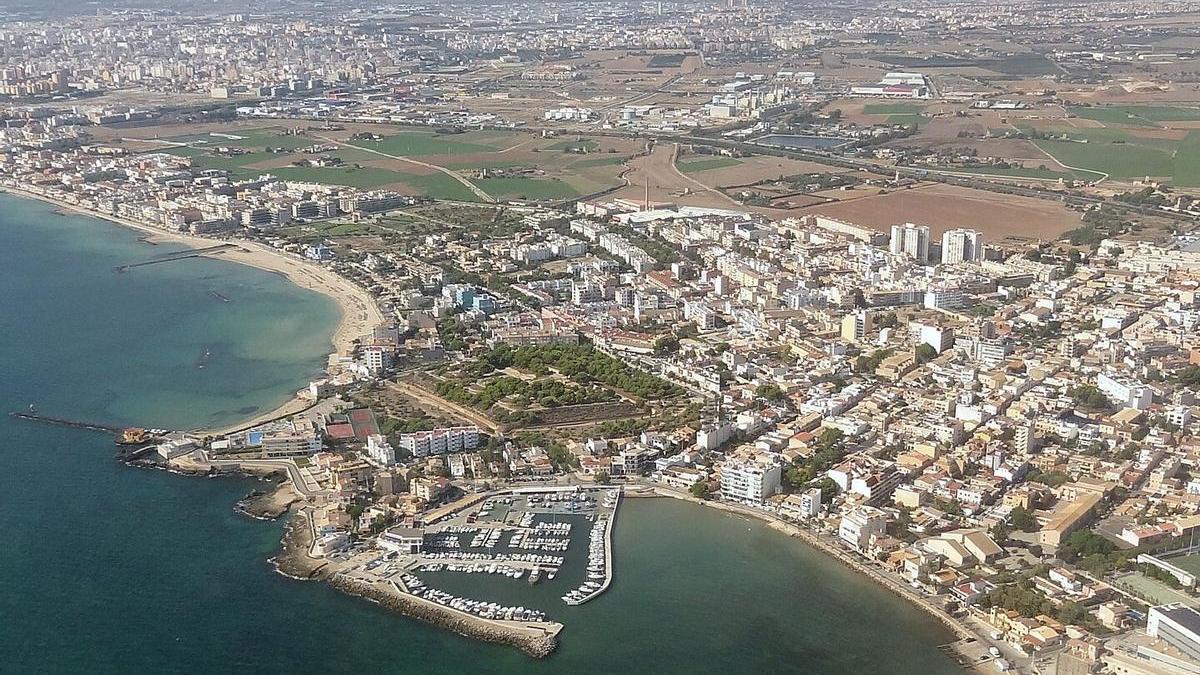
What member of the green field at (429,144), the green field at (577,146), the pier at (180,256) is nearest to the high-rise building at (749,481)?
the pier at (180,256)

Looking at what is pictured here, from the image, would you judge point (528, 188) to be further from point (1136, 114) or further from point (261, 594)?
point (261, 594)

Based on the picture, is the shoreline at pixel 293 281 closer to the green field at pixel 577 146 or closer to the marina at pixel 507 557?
the marina at pixel 507 557

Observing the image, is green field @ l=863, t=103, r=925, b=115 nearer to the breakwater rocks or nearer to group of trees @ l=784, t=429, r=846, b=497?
group of trees @ l=784, t=429, r=846, b=497

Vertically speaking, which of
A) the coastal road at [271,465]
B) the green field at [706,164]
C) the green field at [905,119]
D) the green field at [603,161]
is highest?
the green field at [905,119]

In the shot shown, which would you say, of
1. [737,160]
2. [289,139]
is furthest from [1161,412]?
[289,139]

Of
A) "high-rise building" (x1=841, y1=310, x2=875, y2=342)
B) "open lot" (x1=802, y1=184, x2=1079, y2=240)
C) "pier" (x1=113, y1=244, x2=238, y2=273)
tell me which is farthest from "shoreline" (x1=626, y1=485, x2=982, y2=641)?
"pier" (x1=113, y1=244, x2=238, y2=273)

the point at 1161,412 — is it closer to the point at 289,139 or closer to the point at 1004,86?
the point at 289,139

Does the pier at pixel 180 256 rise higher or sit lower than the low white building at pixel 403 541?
lower
